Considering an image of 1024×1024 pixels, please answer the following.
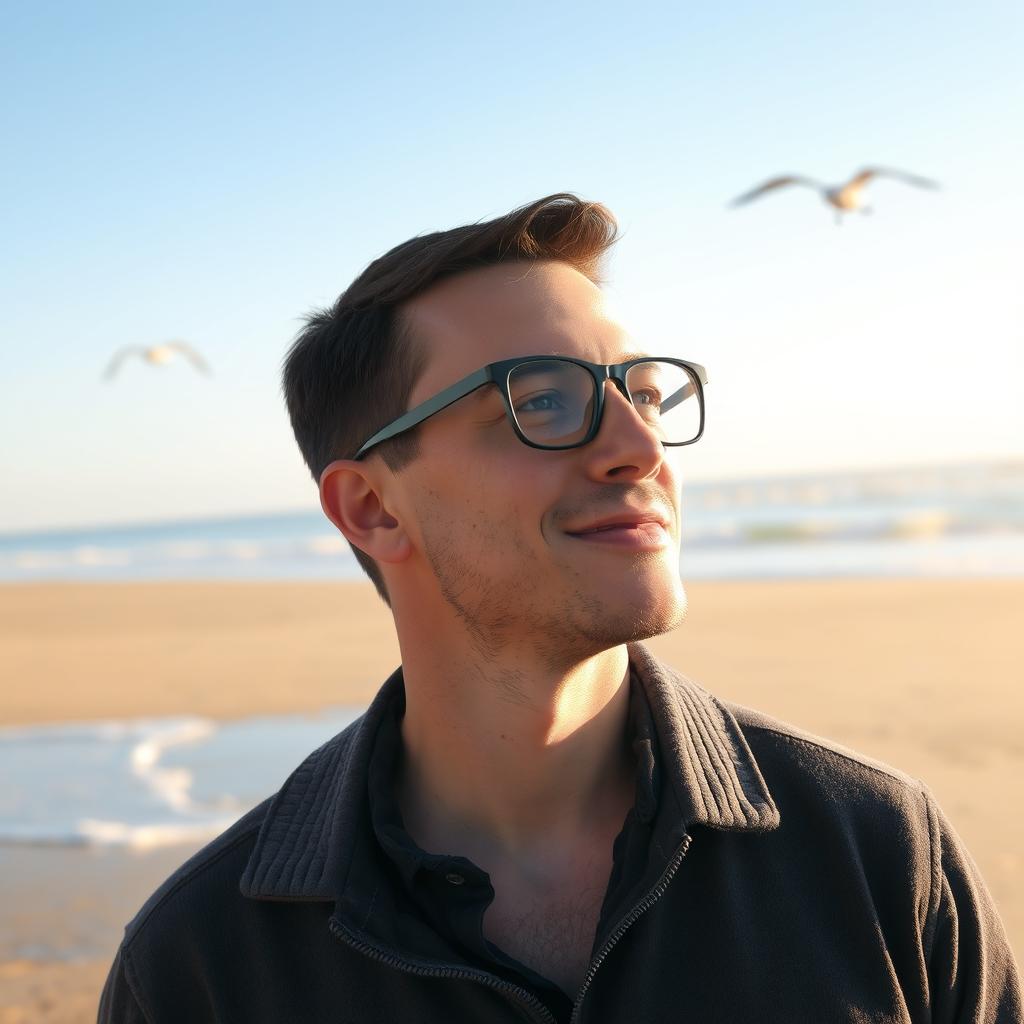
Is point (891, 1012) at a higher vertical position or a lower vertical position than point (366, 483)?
lower

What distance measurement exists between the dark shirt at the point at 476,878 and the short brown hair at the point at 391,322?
74 centimetres

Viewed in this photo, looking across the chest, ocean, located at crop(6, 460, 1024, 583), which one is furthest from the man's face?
ocean, located at crop(6, 460, 1024, 583)

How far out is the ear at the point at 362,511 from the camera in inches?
91.1

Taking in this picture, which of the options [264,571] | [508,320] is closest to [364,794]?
[508,320]

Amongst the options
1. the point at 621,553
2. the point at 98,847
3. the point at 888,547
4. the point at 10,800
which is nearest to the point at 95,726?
the point at 10,800

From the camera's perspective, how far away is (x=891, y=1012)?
1671mm

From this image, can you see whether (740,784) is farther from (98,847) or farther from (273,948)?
(98,847)

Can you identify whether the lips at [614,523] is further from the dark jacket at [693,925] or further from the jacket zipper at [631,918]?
the jacket zipper at [631,918]

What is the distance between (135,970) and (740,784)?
115 cm

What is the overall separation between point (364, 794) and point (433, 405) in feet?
2.66

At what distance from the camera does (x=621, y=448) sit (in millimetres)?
2059

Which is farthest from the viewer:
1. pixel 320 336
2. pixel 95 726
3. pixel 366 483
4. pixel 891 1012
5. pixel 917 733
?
pixel 95 726

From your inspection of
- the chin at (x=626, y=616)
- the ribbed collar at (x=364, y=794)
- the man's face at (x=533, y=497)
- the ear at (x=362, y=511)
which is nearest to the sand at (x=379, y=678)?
the ribbed collar at (x=364, y=794)

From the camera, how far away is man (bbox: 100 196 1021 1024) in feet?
5.71
